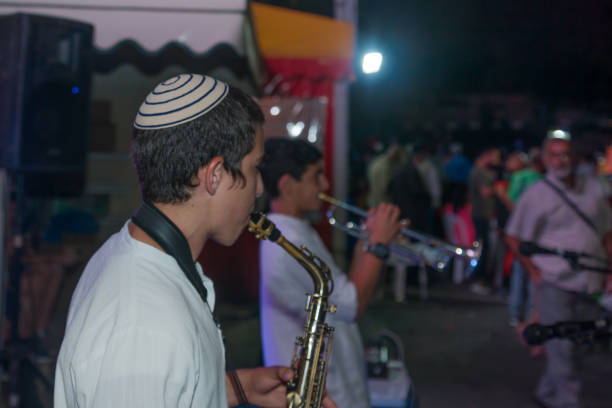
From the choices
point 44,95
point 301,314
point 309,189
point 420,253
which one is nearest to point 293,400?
point 301,314

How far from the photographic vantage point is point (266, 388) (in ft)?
5.53

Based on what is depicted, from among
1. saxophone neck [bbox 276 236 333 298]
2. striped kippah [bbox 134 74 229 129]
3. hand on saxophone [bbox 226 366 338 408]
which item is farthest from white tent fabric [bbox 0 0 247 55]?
striped kippah [bbox 134 74 229 129]

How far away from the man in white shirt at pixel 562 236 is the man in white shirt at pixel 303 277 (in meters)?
2.45

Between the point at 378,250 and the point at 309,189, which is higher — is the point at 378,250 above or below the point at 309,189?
below

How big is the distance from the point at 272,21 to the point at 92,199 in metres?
3.05

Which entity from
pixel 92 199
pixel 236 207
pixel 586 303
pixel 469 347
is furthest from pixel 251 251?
Result: pixel 236 207

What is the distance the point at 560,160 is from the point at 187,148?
412 cm

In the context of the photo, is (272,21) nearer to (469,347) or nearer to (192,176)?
(469,347)

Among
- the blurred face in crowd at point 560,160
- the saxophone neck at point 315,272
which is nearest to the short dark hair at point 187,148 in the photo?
the saxophone neck at point 315,272

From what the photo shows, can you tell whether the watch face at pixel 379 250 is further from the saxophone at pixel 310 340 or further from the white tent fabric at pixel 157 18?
the white tent fabric at pixel 157 18

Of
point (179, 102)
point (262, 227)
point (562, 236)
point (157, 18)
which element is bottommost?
point (562, 236)

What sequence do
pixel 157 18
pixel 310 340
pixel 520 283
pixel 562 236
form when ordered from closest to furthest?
1. pixel 310 340
2. pixel 562 236
3. pixel 157 18
4. pixel 520 283

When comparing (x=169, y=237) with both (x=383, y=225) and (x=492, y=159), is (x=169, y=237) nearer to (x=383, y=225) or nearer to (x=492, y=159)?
(x=383, y=225)

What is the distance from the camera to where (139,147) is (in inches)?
50.6
